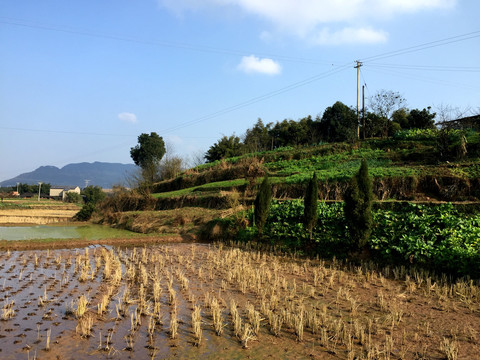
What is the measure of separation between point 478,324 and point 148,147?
57687 millimetres

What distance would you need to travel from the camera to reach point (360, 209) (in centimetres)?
1245

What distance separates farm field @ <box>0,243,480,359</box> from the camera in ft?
18.7

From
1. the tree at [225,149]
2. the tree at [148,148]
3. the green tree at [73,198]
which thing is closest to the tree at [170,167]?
the tree at [225,149]

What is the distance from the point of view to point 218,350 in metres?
5.71

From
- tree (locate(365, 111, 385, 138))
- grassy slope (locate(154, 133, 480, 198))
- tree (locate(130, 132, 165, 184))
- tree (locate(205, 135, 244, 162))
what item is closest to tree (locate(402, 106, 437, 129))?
tree (locate(365, 111, 385, 138))

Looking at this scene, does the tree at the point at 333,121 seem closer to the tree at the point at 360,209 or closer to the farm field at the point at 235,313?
the tree at the point at 360,209

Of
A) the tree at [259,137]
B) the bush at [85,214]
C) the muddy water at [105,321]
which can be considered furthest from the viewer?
the tree at [259,137]

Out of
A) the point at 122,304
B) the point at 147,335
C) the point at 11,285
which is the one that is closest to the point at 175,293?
the point at 122,304

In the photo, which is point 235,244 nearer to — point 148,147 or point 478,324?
point 478,324

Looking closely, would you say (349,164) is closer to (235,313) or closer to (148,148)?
(235,313)

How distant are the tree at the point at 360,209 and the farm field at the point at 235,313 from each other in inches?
43.8

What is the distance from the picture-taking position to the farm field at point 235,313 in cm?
569

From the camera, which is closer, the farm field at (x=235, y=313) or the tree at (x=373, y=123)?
the farm field at (x=235, y=313)

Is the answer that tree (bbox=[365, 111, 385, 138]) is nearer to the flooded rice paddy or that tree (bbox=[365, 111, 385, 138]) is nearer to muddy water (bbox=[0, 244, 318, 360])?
the flooded rice paddy
